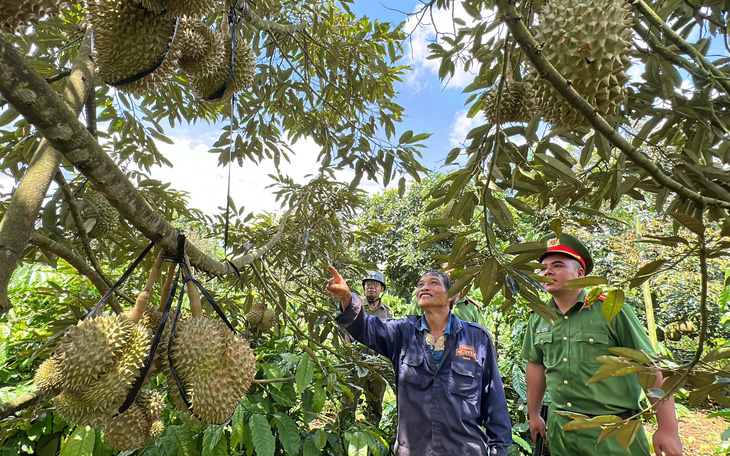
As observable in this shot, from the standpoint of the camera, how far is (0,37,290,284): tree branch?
640 millimetres

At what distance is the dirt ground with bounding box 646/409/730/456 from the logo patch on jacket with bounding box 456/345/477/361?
388cm

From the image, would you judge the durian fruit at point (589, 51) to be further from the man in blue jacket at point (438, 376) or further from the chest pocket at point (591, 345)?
the chest pocket at point (591, 345)

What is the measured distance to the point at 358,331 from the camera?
7.84 ft

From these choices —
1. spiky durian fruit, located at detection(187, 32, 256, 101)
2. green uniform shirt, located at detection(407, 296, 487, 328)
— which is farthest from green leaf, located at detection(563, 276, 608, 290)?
green uniform shirt, located at detection(407, 296, 487, 328)

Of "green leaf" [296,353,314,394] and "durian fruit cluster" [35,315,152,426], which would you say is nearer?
"durian fruit cluster" [35,315,152,426]

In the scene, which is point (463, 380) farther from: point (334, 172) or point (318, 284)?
point (334, 172)

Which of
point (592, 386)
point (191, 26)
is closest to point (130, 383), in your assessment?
point (191, 26)

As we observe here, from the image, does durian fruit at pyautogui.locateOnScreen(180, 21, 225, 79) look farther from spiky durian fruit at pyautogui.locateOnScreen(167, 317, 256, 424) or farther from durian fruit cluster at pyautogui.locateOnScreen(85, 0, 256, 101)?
spiky durian fruit at pyautogui.locateOnScreen(167, 317, 256, 424)

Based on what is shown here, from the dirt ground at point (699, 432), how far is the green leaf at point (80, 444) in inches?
226

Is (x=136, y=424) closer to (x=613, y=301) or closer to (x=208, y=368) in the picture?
(x=208, y=368)

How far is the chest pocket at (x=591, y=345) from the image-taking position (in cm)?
219

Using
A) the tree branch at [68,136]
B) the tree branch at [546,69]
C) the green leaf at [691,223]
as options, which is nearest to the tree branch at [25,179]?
the tree branch at [68,136]

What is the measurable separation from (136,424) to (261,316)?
2.19 m

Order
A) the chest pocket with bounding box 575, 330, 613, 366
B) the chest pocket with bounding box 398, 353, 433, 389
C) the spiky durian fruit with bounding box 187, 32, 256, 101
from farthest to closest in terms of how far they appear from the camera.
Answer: the chest pocket with bounding box 398, 353, 433, 389 → the chest pocket with bounding box 575, 330, 613, 366 → the spiky durian fruit with bounding box 187, 32, 256, 101
